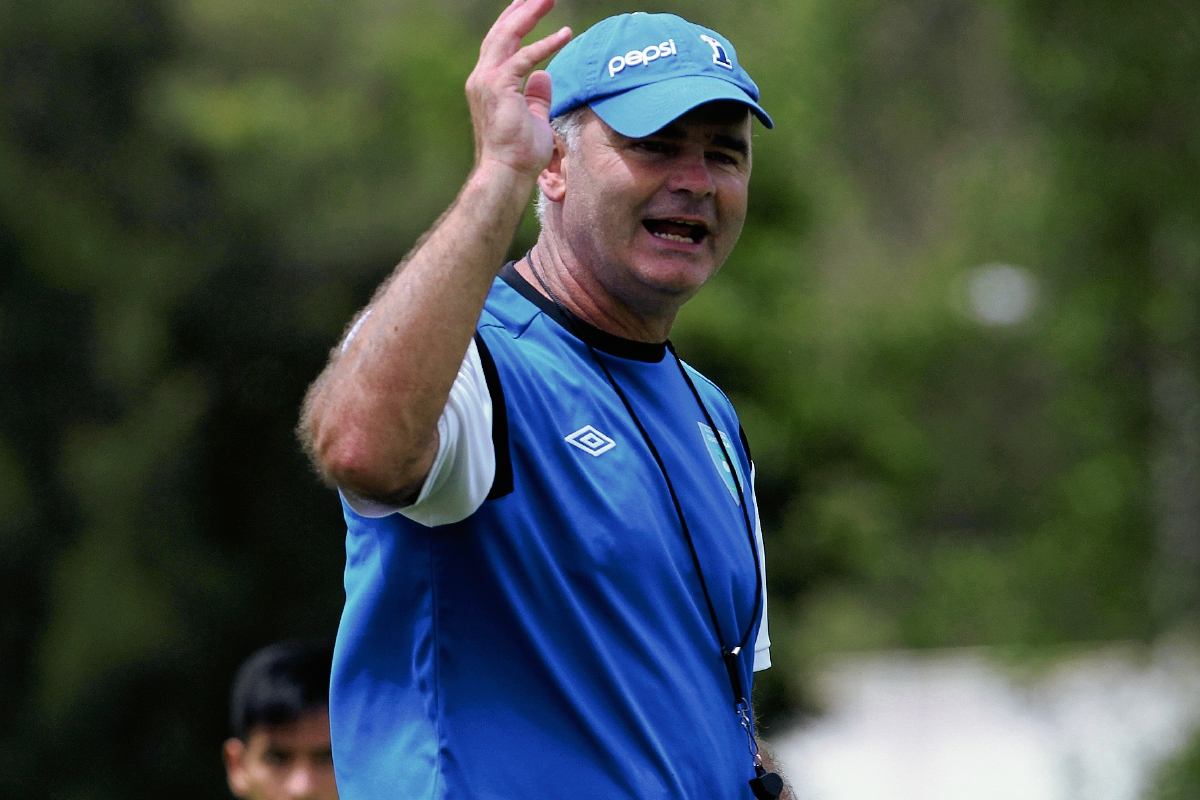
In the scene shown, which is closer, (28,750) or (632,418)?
(632,418)

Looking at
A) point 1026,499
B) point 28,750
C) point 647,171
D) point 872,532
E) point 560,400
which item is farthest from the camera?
point 1026,499

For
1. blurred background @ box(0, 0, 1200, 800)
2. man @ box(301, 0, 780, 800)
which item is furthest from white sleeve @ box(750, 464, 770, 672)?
blurred background @ box(0, 0, 1200, 800)

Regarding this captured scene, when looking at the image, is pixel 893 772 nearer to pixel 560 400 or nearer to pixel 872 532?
pixel 872 532

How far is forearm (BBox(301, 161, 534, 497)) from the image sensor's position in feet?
6.17

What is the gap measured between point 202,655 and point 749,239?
4832 mm

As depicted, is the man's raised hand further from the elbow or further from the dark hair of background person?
the dark hair of background person

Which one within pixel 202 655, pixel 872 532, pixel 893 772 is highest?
pixel 872 532

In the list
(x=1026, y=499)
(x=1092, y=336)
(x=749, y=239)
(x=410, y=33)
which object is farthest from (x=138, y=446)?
(x=1026, y=499)

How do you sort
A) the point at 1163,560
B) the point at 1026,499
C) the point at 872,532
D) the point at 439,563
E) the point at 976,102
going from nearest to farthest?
1. the point at 439,563
2. the point at 872,532
3. the point at 1163,560
4. the point at 976,102
5. the point at 1026,499

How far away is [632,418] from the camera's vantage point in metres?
2.41

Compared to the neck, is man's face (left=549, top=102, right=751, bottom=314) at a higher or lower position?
higher

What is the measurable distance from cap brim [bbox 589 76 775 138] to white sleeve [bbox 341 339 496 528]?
0.58 m

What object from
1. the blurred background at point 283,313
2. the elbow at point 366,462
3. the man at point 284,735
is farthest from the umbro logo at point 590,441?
the blurred background at point 283,313

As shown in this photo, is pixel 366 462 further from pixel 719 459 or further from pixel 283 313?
pixel 283 313
